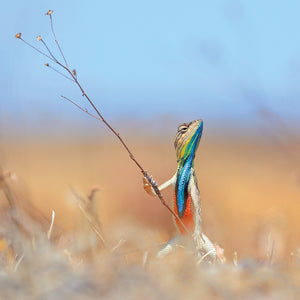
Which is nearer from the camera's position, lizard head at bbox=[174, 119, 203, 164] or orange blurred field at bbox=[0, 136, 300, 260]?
lizard head at bbox=[174, 119, 203, 164]

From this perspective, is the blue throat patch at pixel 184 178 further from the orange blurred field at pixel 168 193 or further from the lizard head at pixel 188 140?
the orange blurred field at pixel 168 193

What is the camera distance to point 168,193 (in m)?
7.86

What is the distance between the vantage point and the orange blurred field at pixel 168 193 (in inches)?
208

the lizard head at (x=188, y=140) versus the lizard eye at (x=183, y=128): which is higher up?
the lizard eye at (x=183, y=128)

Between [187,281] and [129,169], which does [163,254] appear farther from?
[129,169]

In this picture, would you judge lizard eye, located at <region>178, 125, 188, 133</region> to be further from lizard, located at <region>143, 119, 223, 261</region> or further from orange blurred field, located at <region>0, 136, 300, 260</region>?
orange blurred field, located at <region>0, 136, 300, 260</region>

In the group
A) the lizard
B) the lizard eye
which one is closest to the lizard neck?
the lizard

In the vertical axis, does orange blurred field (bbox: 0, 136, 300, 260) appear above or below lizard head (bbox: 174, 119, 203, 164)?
below

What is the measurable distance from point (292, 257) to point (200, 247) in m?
0.69

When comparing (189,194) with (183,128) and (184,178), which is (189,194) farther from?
(183,128)

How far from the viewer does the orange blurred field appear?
208 inches

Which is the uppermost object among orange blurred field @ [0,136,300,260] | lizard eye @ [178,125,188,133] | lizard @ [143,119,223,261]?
lizard eye @ [178,125,188,133]

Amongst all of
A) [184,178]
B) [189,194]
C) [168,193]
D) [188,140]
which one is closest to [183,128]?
[188,140]

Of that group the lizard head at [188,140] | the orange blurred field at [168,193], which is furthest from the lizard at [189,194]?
the orange blurred field at [168,193]
